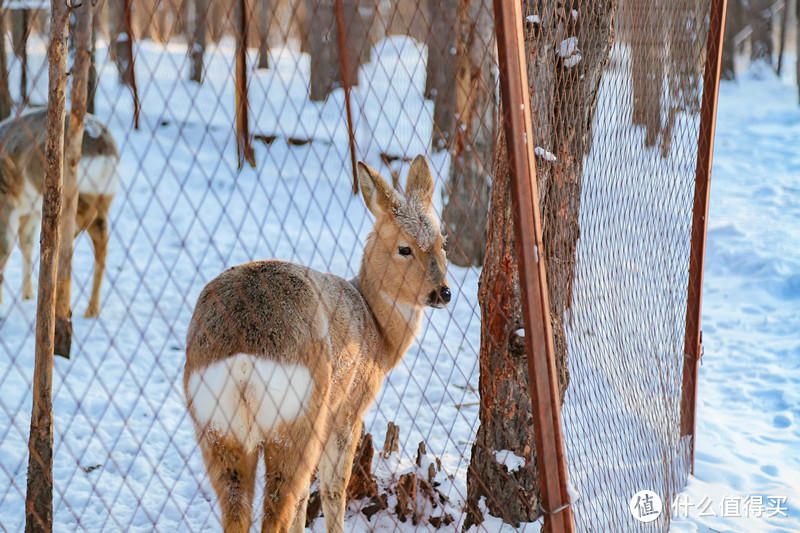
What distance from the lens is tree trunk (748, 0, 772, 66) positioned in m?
20.9

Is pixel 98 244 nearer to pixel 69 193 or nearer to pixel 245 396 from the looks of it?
pixel 69 193

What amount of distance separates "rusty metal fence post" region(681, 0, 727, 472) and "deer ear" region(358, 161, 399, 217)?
196 cm

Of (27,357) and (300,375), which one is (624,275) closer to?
(300,375)

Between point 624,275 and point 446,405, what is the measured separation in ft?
6.71

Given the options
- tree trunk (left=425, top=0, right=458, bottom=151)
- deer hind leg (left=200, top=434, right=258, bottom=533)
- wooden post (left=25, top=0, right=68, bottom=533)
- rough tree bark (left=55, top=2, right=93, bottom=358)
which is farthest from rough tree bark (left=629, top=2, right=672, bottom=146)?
tree trunk (left=425, top=0, right=458, bottom=151)

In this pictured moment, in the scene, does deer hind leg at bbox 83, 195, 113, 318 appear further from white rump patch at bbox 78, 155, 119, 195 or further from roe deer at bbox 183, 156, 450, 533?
roe deer at bbox 183, 156, 450, 533

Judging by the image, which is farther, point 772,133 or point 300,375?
point 772,133

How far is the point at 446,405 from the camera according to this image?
5.82 meters

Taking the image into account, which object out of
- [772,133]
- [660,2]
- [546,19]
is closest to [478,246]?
[660,2]

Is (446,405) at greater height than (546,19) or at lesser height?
lesser

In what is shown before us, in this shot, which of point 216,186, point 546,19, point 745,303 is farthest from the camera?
point 216,186

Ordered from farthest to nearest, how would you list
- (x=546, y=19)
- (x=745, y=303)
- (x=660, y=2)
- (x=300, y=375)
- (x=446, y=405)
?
(x=745, y=303), (x=446, y=405), (x=660, y=2), (x=546, y=19), (x=300, y=375)

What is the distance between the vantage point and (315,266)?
8008 mm

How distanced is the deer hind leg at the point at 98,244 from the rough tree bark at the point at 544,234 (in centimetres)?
421
